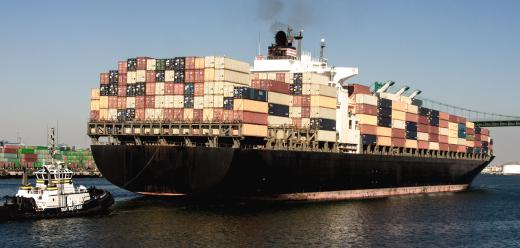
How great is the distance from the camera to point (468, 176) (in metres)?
117

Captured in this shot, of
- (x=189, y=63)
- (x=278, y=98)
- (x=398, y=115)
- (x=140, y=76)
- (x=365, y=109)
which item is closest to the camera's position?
(x=189, y=63)

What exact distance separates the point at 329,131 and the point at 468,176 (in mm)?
50596

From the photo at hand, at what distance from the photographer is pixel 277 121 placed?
7150 centimetres

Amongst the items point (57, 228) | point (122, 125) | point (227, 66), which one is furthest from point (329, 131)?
point (57, 228)

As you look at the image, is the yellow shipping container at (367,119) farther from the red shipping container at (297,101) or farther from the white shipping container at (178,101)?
the white shipping container at (178,101)

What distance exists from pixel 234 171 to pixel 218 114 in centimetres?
597

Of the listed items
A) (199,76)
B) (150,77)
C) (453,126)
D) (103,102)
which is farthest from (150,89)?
(453,126)

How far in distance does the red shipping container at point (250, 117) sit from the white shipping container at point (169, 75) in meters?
8.40

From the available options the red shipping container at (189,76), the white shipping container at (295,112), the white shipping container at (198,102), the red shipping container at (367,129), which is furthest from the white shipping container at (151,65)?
the red shipping container at (367,129)

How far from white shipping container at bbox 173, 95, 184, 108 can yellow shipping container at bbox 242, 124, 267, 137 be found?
7.49 m

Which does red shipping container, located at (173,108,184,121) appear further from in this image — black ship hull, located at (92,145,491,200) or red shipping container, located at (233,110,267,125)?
red shipping container, located at (233,110,267,125)

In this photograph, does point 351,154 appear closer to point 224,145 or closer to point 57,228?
point 224,145

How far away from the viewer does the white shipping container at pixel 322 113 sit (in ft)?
244

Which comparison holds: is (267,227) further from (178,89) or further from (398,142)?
(398,142)
